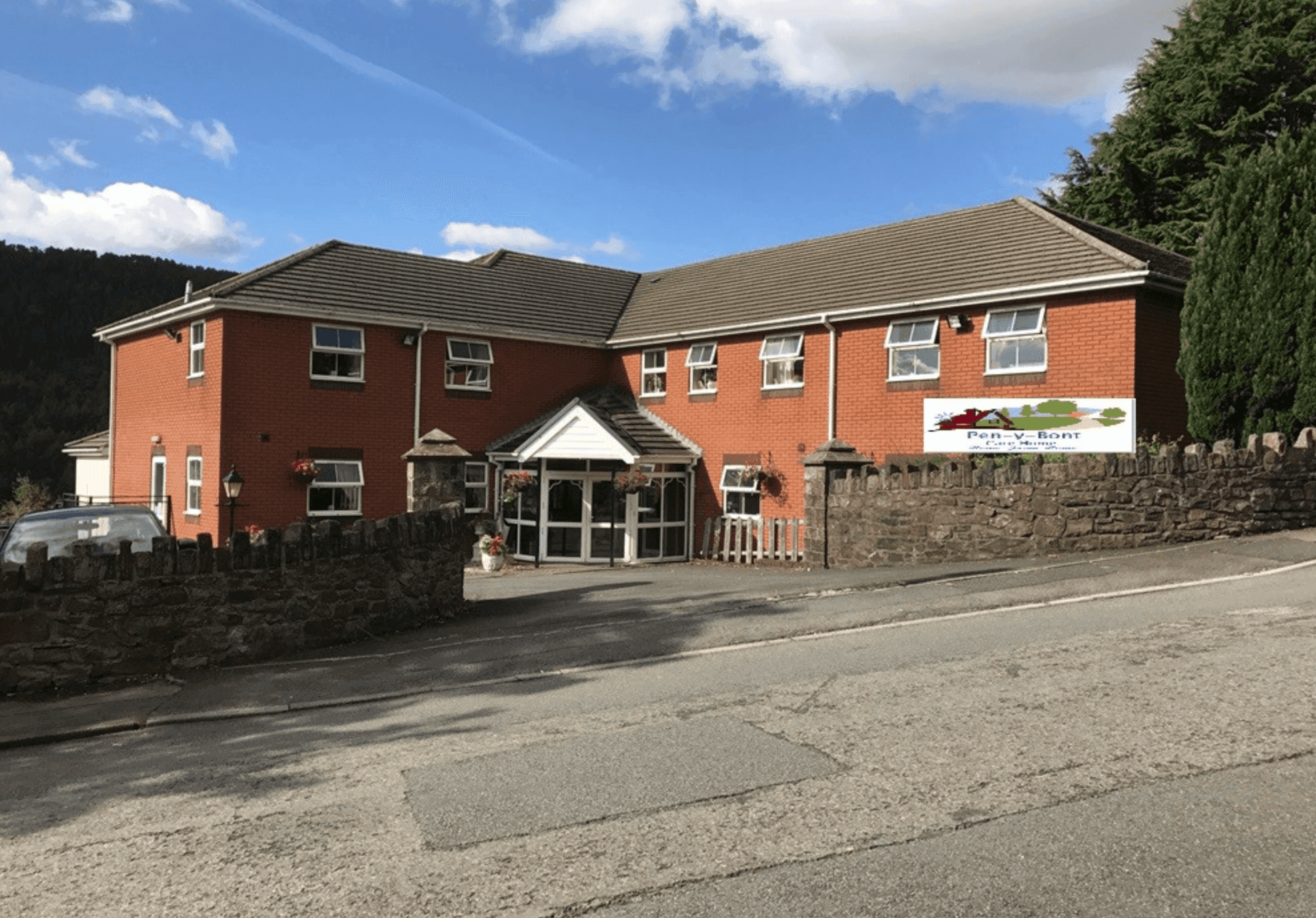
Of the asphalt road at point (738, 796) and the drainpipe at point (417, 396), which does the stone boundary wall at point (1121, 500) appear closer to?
the asphalt road at point (738, 796)

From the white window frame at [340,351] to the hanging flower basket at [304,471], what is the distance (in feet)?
6.32

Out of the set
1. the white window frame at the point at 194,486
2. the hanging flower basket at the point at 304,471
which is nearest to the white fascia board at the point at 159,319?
the white window frame at the point at 194,486

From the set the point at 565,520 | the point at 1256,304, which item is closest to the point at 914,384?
the point at 1256,304

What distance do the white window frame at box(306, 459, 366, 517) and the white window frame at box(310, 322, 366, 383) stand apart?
1.87m

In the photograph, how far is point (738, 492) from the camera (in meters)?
23.9

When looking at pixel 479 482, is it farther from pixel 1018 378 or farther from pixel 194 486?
pixel 1018 378

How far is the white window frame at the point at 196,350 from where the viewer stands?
72.2 feet

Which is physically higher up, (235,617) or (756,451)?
(756,451)

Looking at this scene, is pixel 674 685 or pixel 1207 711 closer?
pixel 1207 711

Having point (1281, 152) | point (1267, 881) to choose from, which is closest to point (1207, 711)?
point (1267, 881)

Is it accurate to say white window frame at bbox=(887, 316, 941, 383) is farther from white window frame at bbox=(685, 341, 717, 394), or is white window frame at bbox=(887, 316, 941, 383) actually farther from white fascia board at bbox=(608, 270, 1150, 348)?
white window frame at bbox=(685, 341, 717, 394)

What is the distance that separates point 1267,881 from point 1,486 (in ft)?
191

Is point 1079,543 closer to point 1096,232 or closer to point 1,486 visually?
point 1096,232

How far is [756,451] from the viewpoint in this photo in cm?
2327
